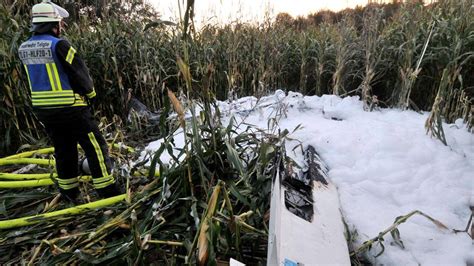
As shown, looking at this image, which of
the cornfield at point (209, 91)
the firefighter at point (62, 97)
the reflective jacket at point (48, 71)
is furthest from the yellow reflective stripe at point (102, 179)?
the reflective jacket at point (48, 71)

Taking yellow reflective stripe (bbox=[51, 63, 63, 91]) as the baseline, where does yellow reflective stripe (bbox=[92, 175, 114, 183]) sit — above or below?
below

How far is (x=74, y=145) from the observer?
238 centimetres

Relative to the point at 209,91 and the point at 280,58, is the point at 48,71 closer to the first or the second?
the point at 209,91

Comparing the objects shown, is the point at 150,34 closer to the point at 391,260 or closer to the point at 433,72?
the point at 433,72

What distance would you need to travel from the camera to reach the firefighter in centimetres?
216

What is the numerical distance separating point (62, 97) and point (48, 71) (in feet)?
0.66

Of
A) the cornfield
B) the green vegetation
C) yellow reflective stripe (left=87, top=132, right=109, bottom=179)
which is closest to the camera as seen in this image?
the cornfield

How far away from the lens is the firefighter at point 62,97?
2.16 metres

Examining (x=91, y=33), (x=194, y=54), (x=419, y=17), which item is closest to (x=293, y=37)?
(x=194, y=54)

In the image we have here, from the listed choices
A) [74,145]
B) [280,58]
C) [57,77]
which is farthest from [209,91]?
[280,58]

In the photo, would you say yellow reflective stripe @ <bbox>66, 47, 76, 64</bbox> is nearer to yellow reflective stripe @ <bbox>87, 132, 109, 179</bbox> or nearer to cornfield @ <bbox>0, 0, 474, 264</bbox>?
yellow reflective stripe @ <bbox>87, 132, 109, 179</bbox>

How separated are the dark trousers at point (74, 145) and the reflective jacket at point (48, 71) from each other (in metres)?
0.09

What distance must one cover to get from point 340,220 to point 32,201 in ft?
7.39

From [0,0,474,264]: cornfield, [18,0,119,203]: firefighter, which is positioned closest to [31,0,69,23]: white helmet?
[18,0,119,203]: firefighter
